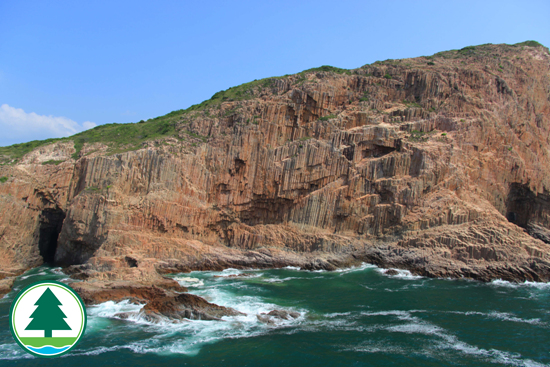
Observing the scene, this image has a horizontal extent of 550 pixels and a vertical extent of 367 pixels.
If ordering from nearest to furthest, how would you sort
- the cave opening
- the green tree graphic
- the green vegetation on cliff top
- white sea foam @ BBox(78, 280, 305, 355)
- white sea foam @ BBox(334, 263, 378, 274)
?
the green tree graphic < white sea foam @ BBox(78, 280, 305, 355) < white sea foam @ BBox(334, 263, 378, 274) < the cave opening < the green vegetation on cliff top

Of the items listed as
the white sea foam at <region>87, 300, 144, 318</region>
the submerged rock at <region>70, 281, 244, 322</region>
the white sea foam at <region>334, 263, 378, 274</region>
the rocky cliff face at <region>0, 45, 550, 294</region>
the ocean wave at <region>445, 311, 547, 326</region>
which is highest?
the rocky cliff face at <region>0, 45, 550, 294</region>

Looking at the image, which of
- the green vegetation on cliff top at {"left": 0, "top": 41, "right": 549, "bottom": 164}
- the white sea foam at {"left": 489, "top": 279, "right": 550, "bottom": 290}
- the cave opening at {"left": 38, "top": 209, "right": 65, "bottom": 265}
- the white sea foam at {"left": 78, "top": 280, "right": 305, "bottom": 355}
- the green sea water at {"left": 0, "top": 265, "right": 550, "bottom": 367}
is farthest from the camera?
the green vegetation on cliff top at {"left": 0, "top": 41, "right": 549, "bottom": 164}

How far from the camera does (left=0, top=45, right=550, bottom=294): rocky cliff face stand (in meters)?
38.5

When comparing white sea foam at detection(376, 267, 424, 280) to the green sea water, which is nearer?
the green sea water

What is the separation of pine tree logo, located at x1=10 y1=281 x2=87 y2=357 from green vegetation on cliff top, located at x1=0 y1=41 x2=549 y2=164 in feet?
111

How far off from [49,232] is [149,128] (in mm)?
17659

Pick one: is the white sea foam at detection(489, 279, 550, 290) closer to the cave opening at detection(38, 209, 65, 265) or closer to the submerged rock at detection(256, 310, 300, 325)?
the submerged rock at detection(256, 310, 300, 325)

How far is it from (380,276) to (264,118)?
23.3 meters

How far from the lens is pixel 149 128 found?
5119 centimetres

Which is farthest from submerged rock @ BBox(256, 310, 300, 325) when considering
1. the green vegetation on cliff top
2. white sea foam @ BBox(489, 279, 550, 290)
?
the green vegetation on cliff top

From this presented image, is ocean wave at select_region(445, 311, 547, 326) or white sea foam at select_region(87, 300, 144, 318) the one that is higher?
ocean wave at select_region(445, 311, 547, 326)

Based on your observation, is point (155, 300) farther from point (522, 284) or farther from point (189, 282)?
point (522, 284)

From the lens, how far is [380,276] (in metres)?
36.4

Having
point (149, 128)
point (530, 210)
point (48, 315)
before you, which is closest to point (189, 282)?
point (48, 315)
